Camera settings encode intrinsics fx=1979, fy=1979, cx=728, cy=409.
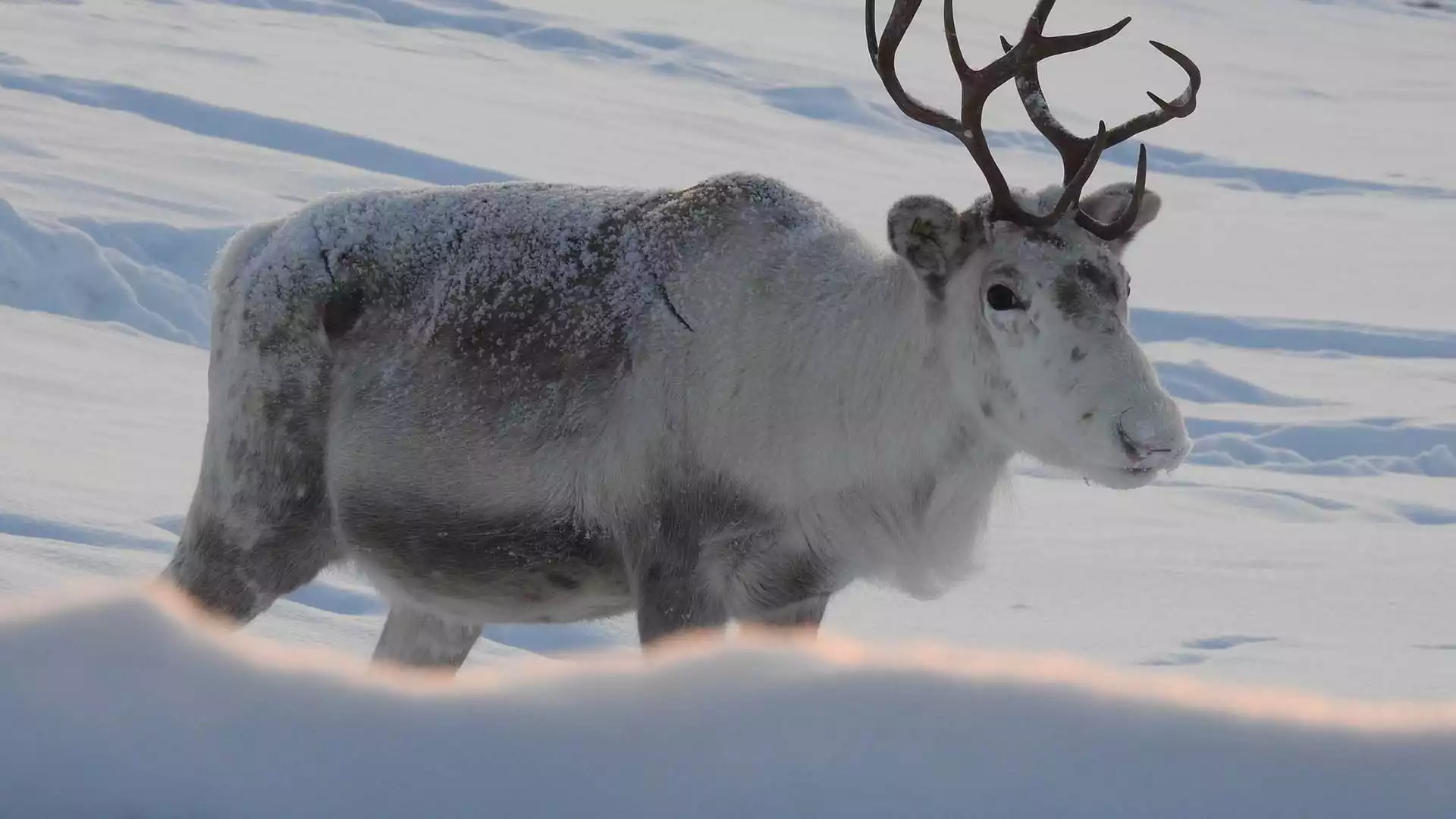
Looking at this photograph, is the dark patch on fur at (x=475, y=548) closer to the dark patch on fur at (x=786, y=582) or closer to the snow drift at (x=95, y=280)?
the dark patch on fur at (x=786, y=582)

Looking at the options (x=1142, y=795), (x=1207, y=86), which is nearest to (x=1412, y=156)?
(x=1207, y=86)

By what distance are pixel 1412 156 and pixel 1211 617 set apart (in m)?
15.8

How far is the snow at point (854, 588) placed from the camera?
1.02 m

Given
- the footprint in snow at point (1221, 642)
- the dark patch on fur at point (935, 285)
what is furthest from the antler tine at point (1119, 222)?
the footprint in snow at point (1221, 642)

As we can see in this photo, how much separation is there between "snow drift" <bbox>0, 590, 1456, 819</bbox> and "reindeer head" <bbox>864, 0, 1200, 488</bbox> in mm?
2019

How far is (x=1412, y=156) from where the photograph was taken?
21109mm

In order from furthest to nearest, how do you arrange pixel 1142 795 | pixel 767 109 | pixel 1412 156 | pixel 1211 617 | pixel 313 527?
1. pixel 1412 156
2. pixel 767 109
3. pixel 1211 617
4. pixel 313 527
5. pixel 1142 795

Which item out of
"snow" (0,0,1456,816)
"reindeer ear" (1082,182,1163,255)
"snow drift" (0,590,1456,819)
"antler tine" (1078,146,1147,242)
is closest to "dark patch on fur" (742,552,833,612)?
"snow" (0,0,1456,816)

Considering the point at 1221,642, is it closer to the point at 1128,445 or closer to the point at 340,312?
the point at 1128,445

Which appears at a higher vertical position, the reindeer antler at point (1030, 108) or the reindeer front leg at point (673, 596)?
the reindeer antler at point (1030, 108)

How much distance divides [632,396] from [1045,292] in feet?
2.42

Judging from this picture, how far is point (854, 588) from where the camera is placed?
687 cm

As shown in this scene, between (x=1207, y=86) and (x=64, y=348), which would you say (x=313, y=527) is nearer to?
(x=64, y=348)

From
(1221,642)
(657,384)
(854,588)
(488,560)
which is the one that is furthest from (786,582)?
(854,588)
